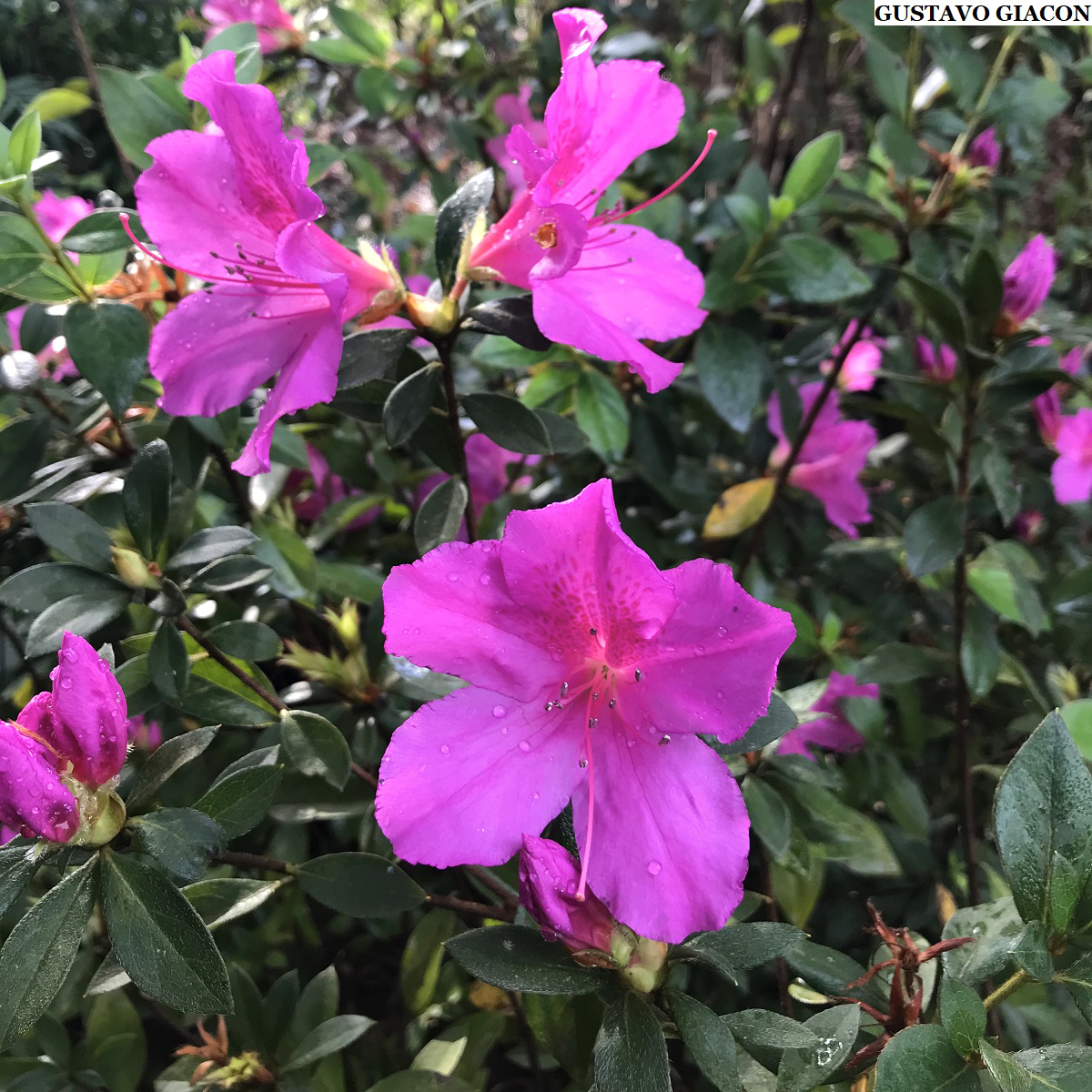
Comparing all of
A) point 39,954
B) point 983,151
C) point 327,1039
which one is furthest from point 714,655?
point 983,151

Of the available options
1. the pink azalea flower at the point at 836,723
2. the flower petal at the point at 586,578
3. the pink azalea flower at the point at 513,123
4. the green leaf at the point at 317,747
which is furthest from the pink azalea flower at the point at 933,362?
the green leaf at the point at 317,747

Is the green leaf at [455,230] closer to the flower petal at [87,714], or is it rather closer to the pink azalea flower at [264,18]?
the flower petal at [87,714]

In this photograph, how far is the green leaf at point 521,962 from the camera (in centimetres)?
53

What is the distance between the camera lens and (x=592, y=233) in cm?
71

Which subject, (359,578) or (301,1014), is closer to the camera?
(301,1014)

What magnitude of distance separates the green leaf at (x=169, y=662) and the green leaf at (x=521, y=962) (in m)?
0.32

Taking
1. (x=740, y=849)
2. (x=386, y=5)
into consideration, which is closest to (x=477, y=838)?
(x=740, y=849)

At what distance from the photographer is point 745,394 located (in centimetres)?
108

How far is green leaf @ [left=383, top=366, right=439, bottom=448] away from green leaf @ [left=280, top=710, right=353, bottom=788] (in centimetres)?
25

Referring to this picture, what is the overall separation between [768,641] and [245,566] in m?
0.48

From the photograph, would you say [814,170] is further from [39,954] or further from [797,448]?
[39,954]

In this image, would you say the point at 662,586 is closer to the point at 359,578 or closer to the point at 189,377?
the point at 189,377

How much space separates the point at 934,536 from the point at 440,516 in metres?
0.64

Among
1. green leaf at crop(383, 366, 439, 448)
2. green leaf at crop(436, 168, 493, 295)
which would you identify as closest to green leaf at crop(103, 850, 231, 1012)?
green leaf at crop(383, 366, 439, 448)
